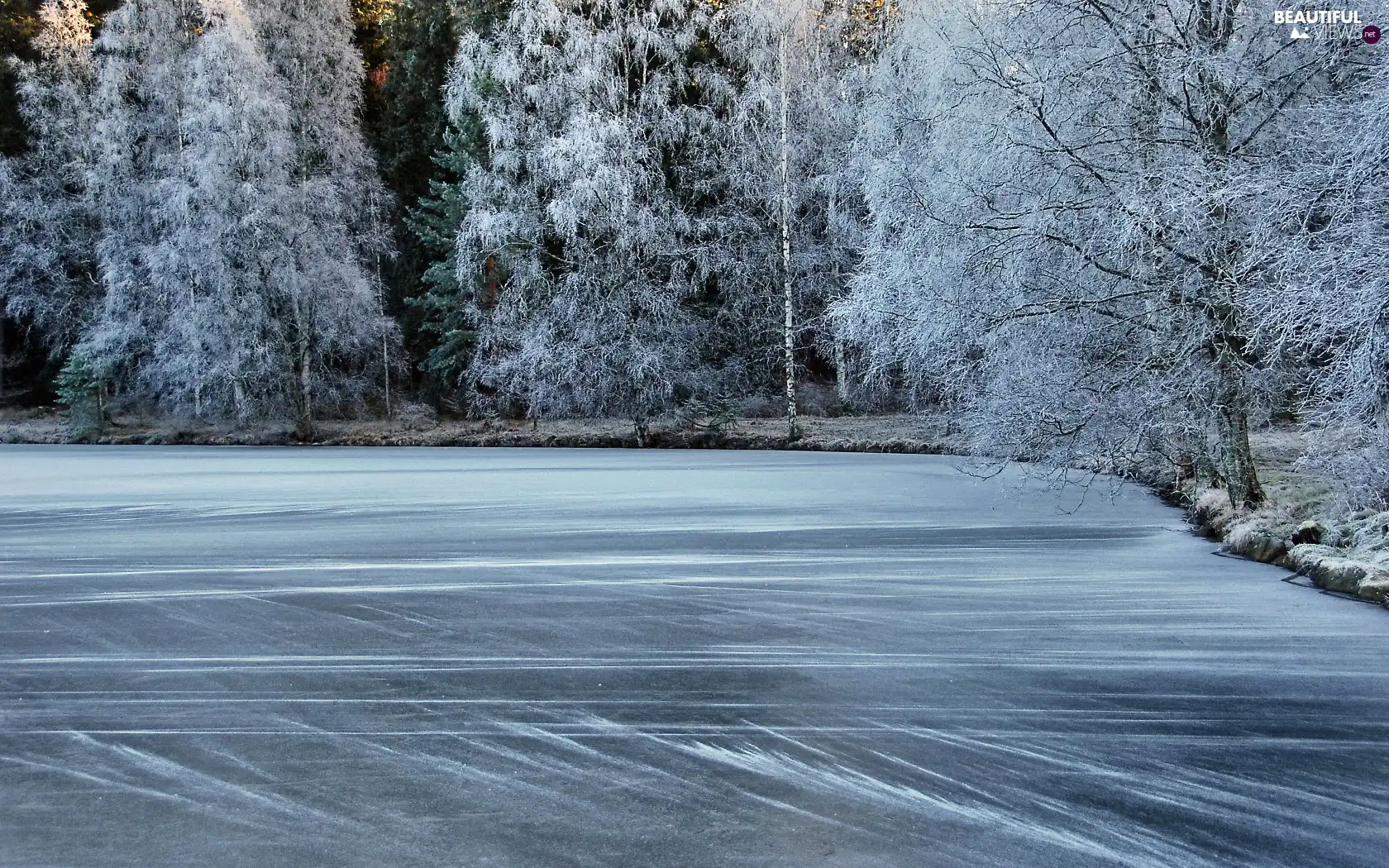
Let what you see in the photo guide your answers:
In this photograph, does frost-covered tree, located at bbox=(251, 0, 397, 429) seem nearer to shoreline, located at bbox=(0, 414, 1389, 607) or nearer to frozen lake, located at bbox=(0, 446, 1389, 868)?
shoreline, located at bbox=(0, 414, 1389, 607)

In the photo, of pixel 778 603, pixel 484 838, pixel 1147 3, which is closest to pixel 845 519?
pixel 778 603

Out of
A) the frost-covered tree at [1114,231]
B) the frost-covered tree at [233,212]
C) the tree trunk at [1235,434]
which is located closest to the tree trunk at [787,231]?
the frost-covered tree at [233,212]

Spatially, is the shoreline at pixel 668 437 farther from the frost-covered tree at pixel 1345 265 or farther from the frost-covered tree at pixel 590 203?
the frost-covered tree at pixel 1345 265

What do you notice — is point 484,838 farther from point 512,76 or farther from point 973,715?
point 512,76

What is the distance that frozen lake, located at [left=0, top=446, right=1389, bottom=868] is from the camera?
10.9 ft

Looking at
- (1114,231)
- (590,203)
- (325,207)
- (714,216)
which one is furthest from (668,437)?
(1114,231)

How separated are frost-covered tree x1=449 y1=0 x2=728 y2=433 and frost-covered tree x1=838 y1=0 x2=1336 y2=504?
469 inches

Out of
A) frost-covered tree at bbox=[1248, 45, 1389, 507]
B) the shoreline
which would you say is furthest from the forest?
the shoreline

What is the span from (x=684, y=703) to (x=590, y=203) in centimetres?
1919

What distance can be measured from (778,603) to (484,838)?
12.4 feet

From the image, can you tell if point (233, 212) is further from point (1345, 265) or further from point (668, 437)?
point (1345, 265)

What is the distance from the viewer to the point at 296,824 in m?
3.39

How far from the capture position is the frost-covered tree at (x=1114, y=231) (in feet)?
29.4

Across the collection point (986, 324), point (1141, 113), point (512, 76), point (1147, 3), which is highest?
point (512, 76)
